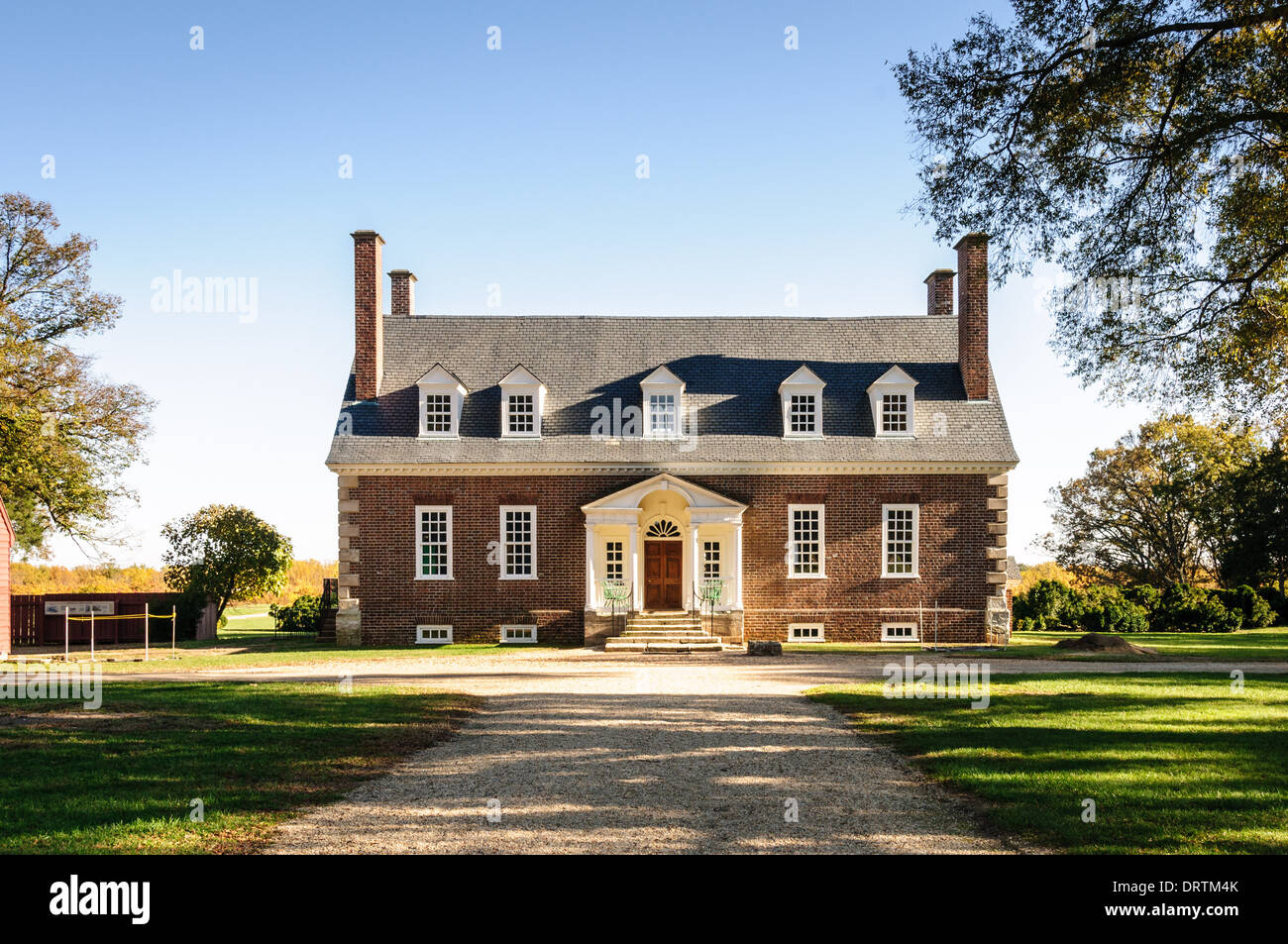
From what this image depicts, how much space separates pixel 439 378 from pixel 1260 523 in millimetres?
33212

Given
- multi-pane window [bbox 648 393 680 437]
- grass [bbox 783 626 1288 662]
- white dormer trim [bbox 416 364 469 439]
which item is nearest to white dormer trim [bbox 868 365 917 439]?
multi-pane window [bbox 648 393 680 437]

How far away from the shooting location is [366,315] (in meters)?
29.1

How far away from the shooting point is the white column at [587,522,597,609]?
27641mm

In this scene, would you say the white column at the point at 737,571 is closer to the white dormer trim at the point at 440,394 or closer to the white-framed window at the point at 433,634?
the white-framed window at the point at 433,634

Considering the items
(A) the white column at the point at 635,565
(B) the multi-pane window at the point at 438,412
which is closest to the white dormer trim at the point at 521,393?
(B) the multi-pane window at the point at 438,412

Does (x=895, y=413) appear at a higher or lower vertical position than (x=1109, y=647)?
higher

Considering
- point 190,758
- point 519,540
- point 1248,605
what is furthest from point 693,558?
point 1248,605

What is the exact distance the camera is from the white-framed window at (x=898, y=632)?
92.5 feet

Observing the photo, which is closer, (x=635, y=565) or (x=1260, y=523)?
(x=635, y=565)

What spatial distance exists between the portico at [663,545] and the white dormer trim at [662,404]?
1.99 meters

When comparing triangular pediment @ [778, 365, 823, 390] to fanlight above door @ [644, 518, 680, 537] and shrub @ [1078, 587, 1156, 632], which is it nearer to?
fanlight above door @ [644, 518, 680, 537]

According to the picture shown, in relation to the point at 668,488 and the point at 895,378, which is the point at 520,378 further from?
the point at 895,378

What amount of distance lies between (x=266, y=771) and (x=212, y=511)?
25.6 meters
